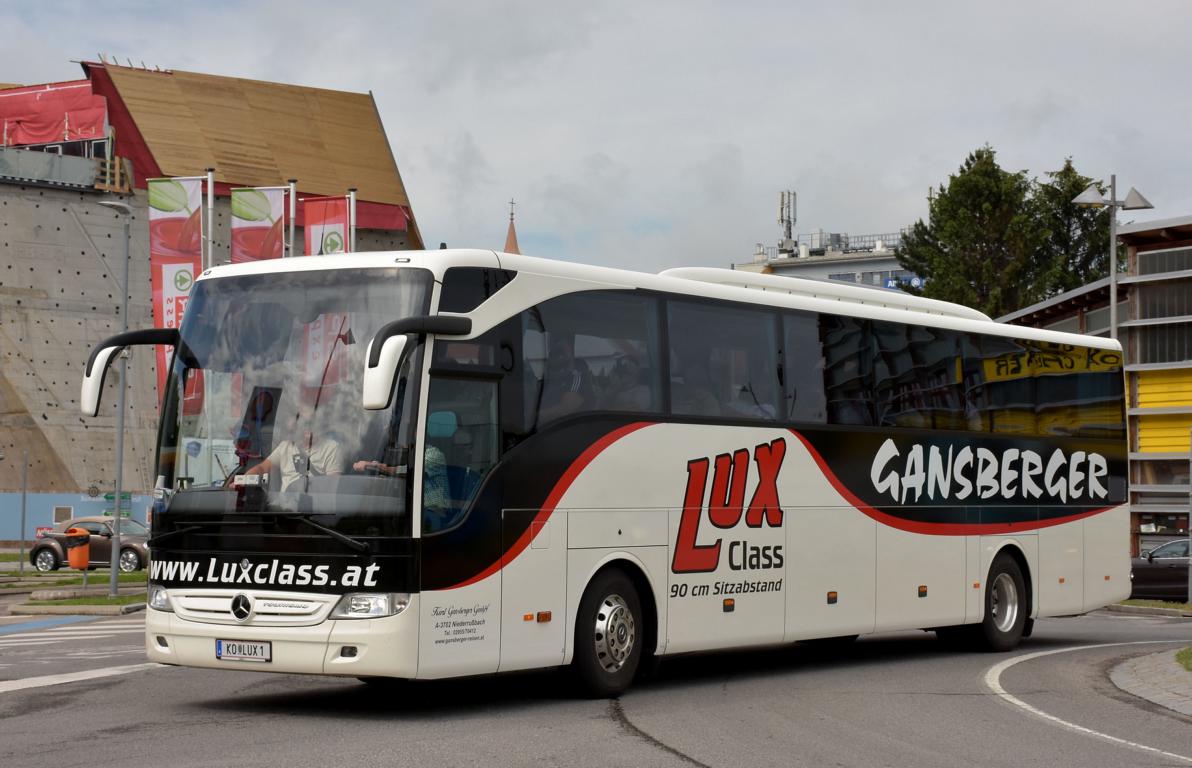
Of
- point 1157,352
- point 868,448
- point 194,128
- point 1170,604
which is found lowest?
point 1170,604

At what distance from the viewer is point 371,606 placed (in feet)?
35.9

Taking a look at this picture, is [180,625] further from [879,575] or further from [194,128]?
[194,128]

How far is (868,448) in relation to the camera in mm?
16406

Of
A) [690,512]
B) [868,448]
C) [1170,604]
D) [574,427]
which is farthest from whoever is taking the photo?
[1170,604]

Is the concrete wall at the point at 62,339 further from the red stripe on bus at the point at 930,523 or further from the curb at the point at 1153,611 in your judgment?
the red stripe on bus at the point at 930,523

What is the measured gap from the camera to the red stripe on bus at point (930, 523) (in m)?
15.8

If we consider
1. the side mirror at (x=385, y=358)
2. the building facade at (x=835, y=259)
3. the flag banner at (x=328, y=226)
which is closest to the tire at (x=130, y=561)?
the flag banner at (x=328, y=226)

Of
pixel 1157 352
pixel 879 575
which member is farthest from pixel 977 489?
pixel 1157 352

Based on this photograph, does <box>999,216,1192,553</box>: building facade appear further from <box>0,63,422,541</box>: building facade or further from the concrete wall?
the concrete wall

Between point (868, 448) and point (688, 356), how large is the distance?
3.27 m

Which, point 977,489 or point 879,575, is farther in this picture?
point 977,489

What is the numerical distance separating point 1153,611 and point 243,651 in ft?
75.3

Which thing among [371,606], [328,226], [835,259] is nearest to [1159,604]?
[371,606]

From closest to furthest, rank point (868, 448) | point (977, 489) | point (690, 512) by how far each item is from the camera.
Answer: point (690, 512) → point (868, 448) → point (977, 489)
